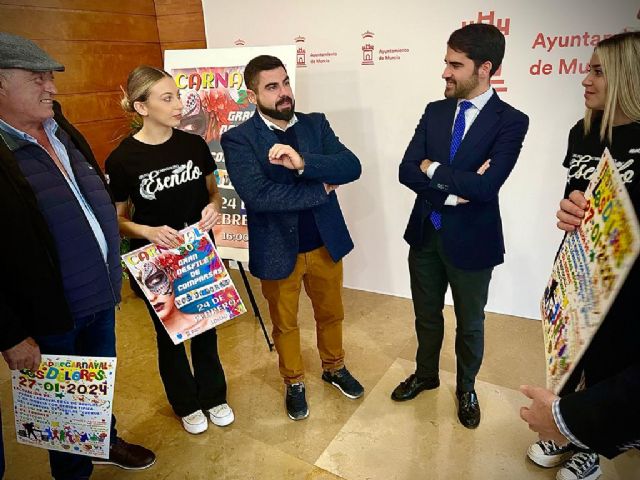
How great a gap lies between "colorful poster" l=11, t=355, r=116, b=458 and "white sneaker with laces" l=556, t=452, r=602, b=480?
174cm

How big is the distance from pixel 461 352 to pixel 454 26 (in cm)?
186

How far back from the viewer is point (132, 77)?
184cm

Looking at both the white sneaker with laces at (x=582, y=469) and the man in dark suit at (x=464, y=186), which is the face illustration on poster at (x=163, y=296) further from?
the white sneaker with laces at (x=582, y=469)

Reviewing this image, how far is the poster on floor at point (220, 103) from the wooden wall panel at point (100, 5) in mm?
1026

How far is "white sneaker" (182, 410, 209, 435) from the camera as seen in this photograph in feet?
7.09

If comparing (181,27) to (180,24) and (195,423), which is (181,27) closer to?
(180,24)

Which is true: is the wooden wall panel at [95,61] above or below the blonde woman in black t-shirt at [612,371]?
above

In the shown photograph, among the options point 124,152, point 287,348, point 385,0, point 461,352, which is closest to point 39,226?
point 124,152

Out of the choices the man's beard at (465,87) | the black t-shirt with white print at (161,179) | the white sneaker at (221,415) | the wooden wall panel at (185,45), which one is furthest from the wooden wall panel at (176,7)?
the white sneaker at (221,415)

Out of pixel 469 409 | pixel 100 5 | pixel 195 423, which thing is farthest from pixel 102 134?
pixel 469 409

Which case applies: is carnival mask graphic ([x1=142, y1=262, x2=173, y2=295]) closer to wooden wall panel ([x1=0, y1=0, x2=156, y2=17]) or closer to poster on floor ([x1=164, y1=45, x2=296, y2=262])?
poster on floor ([x1=164, y1=45, x2=296, y2=262])

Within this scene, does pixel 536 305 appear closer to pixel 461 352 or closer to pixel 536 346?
pixel 536 346

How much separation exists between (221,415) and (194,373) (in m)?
0.25

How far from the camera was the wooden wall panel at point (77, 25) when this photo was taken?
2.99m
